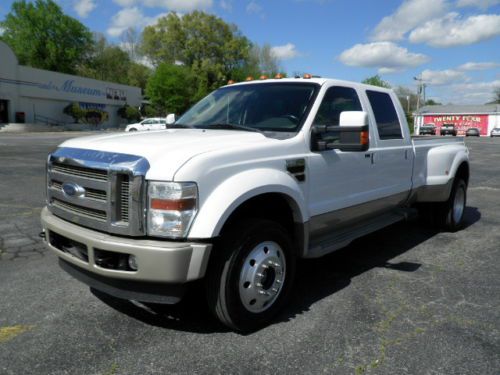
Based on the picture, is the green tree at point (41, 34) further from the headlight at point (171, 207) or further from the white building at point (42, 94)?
the headlight at point (171, 207)

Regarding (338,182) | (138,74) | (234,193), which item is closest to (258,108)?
(338,182)

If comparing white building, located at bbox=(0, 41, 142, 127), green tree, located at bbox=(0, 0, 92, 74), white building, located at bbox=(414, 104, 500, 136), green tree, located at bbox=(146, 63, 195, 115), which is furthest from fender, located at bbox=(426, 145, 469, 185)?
green tree, located at bbox=(0, 0, 92, 74)

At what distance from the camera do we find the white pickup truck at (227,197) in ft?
9.04

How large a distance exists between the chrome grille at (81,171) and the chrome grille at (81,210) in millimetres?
223

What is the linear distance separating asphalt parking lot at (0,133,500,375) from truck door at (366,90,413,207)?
31.5 inches

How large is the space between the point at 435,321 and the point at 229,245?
1.77 meters

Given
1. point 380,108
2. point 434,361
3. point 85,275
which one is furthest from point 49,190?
point 380,108

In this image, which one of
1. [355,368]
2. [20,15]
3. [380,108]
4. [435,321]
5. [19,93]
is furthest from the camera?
[20,15]

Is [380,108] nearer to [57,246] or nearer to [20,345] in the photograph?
[57,246]

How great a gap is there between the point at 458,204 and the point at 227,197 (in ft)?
15.4

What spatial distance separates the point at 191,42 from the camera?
64562 millimetres

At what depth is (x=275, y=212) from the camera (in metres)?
3.56

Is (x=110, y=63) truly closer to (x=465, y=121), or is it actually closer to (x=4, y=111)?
(x=4, y=111)

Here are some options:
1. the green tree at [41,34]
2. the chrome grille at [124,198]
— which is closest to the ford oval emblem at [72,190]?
the chrome grille at [124,198]
